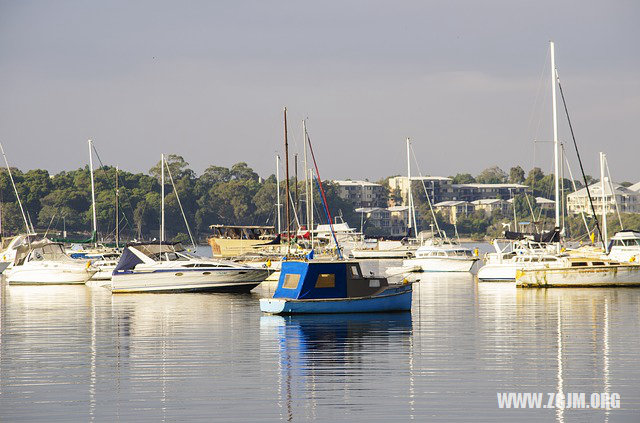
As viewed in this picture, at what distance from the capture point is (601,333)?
34719mm

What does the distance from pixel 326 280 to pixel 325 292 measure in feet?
1.43

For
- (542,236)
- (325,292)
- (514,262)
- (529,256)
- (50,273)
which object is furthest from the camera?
(542,236)

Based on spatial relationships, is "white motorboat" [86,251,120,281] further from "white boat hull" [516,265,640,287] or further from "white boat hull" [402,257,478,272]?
"white boat hull" [516,265,640,287]

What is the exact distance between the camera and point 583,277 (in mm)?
57562

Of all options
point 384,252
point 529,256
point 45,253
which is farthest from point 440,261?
point 384,252

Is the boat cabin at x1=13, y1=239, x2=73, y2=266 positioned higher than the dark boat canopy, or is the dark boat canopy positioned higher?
the dark boat canopy

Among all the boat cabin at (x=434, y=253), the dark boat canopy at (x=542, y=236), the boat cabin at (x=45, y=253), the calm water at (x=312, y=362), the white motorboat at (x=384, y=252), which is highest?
the dark boat canopy at (x=542, y=236)

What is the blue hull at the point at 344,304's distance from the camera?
39938 millimetres

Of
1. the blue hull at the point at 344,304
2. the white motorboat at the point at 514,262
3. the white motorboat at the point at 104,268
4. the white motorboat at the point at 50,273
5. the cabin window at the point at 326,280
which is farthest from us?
the white motorboat at the point at 104,268

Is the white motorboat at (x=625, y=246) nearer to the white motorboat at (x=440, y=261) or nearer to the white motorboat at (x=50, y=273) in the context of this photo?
the white motorboat at (x=440, y=261)

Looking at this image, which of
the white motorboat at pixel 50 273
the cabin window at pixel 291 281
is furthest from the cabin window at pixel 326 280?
the white motorboat at pixel 50 273

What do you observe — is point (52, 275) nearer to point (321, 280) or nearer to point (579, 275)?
point (579, 275)

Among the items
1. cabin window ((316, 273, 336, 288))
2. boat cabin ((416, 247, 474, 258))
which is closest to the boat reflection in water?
cabin window ((316, 273, 336, 288))

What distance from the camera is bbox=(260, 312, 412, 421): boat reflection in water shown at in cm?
2298
